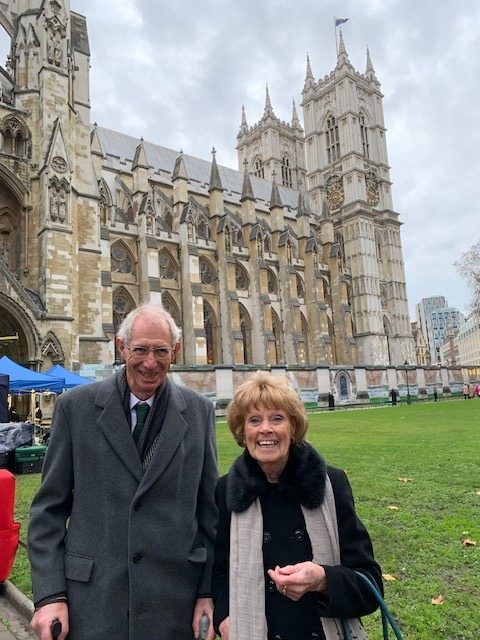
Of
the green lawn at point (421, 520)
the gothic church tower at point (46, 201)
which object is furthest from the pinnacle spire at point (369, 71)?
the green lawn at point (421, 520)

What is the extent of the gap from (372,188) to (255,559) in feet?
166

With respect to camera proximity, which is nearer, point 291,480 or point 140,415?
point 291,480

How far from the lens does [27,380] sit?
11.5 meters

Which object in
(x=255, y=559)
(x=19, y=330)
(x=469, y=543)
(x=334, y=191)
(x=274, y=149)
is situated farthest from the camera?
(x=274, y=149)

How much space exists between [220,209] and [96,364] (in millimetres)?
20678

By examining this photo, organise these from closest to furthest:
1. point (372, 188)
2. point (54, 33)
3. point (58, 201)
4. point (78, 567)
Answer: point (78, 567) → point (58, 201) → point (54, 33) → point (372, 188)

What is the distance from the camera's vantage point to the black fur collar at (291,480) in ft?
5.89

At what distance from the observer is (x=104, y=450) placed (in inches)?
78.5

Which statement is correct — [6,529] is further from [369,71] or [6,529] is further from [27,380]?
[369,71]

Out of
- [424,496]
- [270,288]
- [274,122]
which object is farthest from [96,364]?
[274,122]

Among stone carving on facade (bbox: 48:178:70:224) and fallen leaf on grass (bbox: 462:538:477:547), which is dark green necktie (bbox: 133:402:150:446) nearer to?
fallen leaf on grass (bbox: 462:538:477:547)

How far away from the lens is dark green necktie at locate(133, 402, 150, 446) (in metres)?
2.09

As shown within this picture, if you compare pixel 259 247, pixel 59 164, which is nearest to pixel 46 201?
pixel 59 164

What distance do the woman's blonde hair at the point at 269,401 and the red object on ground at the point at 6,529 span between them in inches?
124
